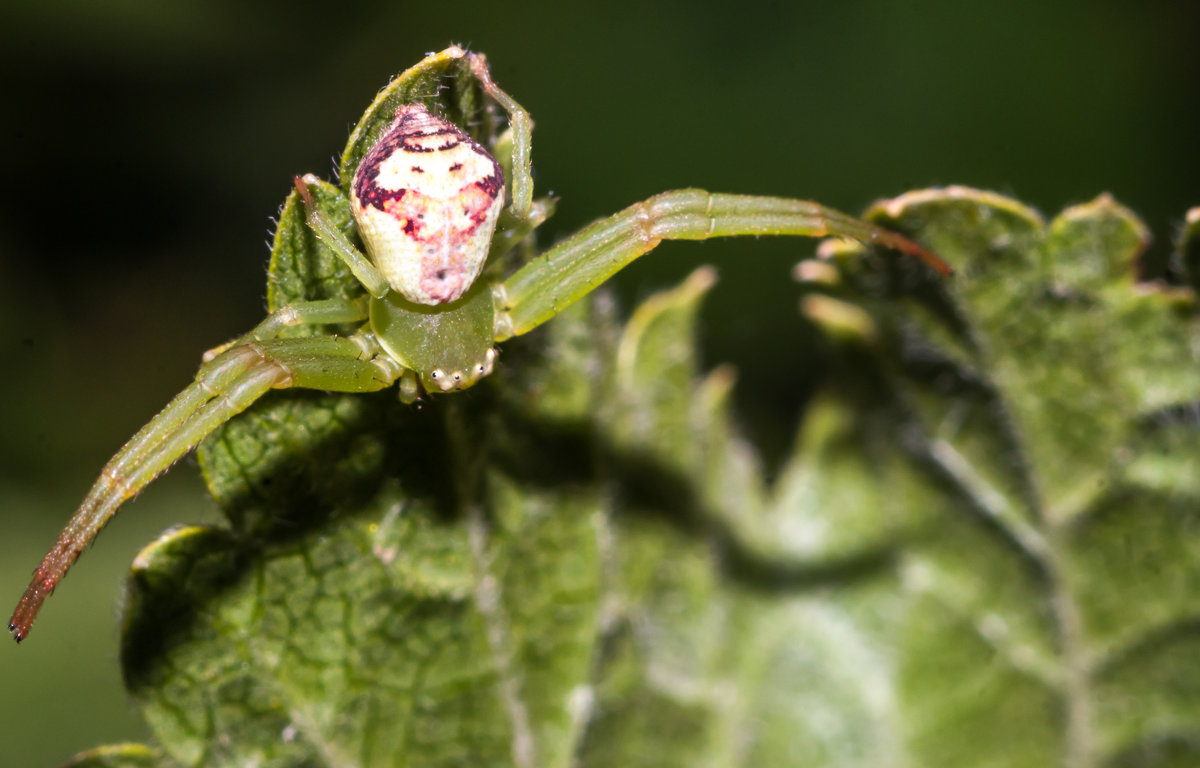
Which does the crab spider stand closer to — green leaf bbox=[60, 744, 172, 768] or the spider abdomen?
the spider abdomen

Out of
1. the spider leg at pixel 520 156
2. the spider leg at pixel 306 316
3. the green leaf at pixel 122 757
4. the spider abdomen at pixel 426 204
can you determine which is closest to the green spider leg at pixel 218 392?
the spider leg at pixel 306 316

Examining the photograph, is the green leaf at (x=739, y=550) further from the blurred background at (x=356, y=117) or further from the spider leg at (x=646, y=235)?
the blurred background at (x=356, y=117)

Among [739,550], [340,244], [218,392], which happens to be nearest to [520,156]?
[340,244]

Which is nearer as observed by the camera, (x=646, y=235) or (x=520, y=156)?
(x=520, y=156)

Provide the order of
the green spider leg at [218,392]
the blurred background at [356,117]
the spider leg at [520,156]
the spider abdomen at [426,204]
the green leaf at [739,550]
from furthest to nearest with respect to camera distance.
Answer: the blurred background at [356,117] < the spider leg at [520,156] < the green leaf at [739,550] < the spider abdomen at [426,204] < the green spider leg at [218,392]

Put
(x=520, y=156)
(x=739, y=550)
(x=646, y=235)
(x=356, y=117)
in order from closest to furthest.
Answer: (x=520, y=156) < (x=646, y=235) < (x=739, y=550) < (x=356, y=117)

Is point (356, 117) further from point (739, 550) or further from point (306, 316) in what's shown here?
point (739, 550)

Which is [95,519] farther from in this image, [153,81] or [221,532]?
[153,81]

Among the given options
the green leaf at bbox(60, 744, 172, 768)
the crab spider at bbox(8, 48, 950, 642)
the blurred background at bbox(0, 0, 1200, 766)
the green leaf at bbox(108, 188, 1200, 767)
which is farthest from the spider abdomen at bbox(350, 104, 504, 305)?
the blurred background at bbox(0, 0, 1200, 766)
